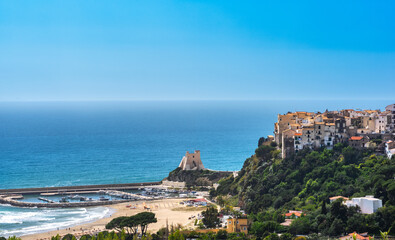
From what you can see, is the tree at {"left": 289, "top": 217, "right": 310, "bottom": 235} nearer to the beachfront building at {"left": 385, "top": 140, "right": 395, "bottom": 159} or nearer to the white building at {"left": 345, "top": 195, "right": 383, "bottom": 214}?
the white building at {"left": 345, "top": 195, "right": 383, "bottom": 214}

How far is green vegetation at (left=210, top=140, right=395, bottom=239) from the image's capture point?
3219cm

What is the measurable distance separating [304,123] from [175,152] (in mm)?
45848

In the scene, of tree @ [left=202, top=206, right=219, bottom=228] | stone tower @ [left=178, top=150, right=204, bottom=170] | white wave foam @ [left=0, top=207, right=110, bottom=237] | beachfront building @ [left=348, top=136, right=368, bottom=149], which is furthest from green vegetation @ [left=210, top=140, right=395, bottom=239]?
white wave foam @ [left=0, top=207, right=110, bottom=237]

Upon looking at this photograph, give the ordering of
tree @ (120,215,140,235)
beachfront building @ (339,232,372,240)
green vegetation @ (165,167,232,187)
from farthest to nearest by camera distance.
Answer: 1. green vegetation @ (165,167,232,187)
2. tree @ (120,215,140,235)
3. beachfront building @ (339,232,372,240)

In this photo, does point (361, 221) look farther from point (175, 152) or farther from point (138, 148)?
point (138, 148)

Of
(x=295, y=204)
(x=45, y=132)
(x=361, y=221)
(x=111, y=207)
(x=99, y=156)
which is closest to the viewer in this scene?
(x=361, y=221)

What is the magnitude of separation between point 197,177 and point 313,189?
2061cm

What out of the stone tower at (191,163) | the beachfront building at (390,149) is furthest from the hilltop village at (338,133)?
the stone tower at (191,163)

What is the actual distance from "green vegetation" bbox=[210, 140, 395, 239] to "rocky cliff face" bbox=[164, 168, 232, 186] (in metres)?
5.54

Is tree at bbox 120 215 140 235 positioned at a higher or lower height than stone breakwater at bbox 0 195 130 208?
higher

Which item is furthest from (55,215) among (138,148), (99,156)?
(138,148)

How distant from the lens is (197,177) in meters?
59.4

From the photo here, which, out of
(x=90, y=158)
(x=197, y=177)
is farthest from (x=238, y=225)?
(x=90, y=158)

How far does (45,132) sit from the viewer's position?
134 meters
